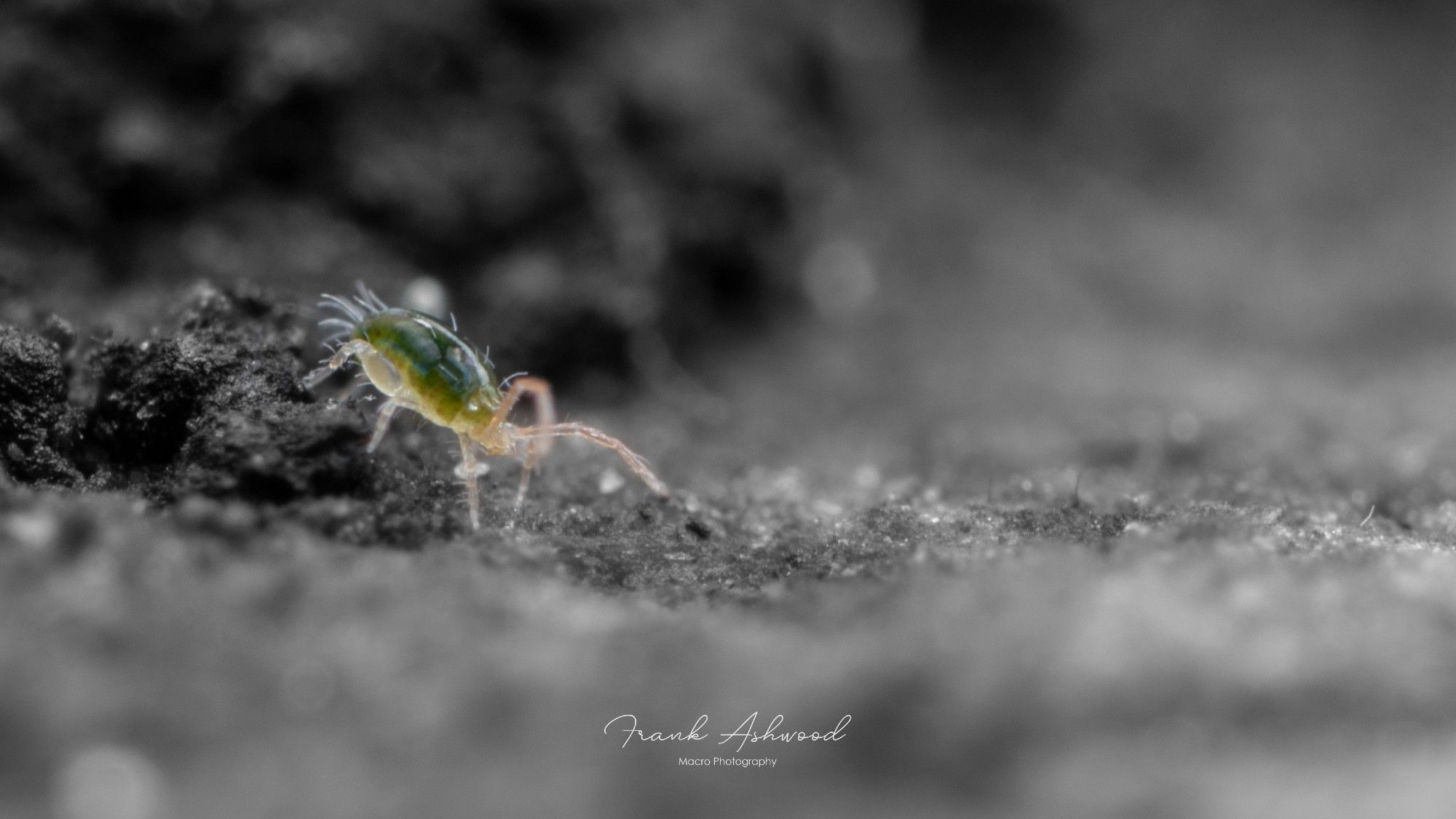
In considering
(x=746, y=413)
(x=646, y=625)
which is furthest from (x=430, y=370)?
(x=746, y=413)

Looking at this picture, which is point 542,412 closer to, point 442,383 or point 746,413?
point 442,383

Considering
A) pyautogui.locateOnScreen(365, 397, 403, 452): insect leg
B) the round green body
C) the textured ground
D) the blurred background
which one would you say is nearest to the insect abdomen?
the round green body

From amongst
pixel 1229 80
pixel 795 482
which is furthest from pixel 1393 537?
pixel 1229 80

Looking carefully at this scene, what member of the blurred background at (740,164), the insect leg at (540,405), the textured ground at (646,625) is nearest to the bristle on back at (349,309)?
the textured ground at (646,625)

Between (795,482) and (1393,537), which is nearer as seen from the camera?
(1393,537)

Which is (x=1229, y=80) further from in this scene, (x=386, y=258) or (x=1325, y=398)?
(x=386, y=258)
